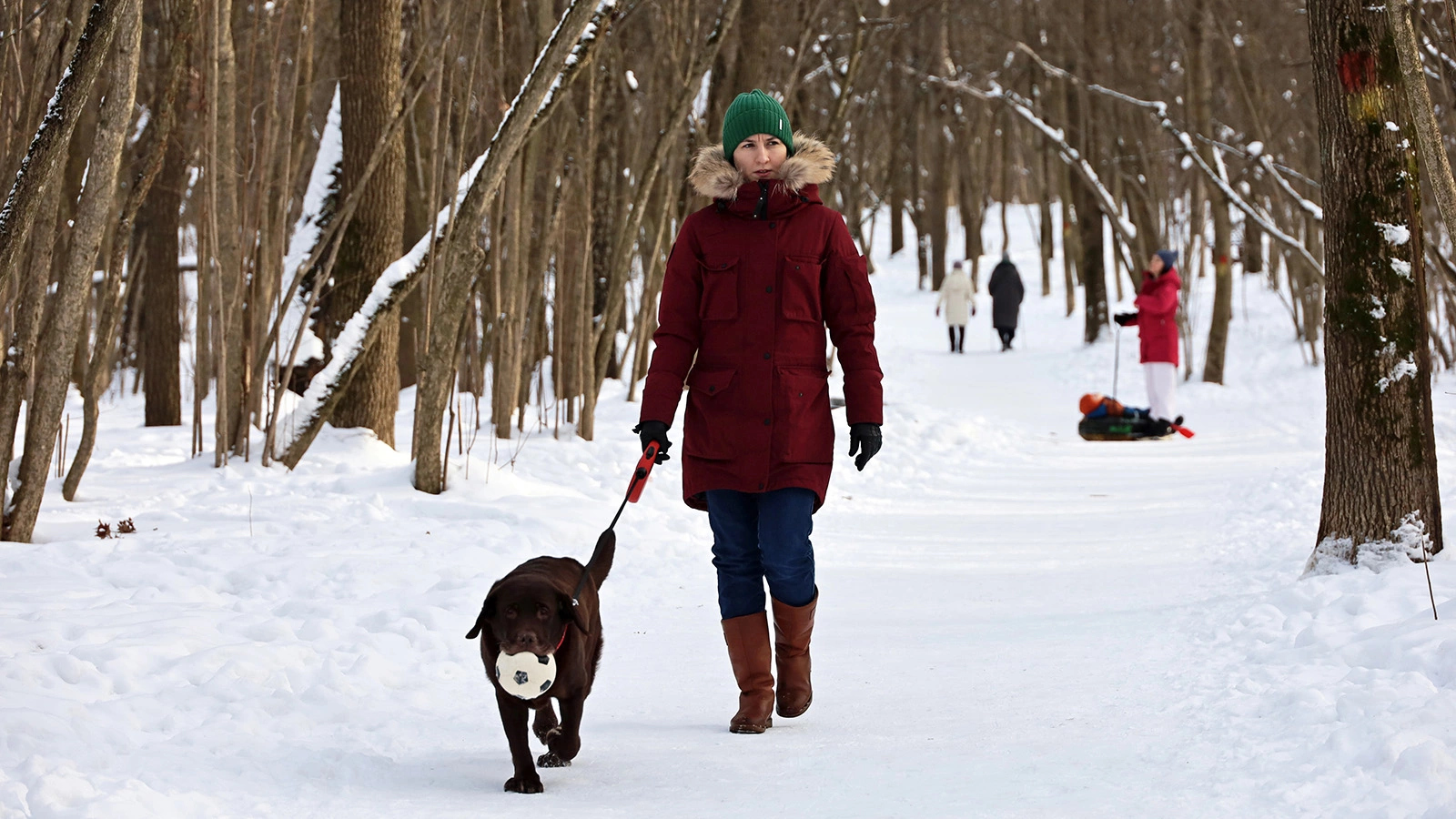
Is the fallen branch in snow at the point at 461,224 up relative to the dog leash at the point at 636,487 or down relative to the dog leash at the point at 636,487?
up

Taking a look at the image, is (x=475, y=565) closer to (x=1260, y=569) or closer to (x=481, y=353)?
(x=1260, y=569)

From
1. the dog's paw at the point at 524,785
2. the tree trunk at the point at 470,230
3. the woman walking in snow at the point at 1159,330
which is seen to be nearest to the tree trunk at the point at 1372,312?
the dog's paw at the point at 524,785

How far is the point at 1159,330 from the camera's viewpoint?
41.7 feet

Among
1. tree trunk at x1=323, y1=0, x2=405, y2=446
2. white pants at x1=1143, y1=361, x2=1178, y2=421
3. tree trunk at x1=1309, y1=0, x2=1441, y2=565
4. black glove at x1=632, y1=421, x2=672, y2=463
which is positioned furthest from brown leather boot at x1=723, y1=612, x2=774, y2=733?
white pants at x1=1143, y1=361, x2=1178, y2=421

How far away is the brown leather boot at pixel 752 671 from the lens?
12.9 ft

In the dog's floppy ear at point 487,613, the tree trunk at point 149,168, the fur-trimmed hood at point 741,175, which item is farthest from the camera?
the tree trunk at point 149,168

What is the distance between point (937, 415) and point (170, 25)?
27.4 ft

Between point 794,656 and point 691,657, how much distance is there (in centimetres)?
106

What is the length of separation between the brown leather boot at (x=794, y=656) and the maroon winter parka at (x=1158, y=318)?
947 cm

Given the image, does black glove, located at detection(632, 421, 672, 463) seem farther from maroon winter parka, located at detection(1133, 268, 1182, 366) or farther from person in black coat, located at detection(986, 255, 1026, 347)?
person in black coat, located at detection(986, 255, 1026, 347)

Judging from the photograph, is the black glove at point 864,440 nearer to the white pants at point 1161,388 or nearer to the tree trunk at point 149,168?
the tree trunk at point 149,168

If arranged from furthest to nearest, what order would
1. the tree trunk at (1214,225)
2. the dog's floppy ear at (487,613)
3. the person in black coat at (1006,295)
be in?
the person in black coat at (1006,295) → the tree trunk at (1214,225) → the dog's floppy ear at (487,613)

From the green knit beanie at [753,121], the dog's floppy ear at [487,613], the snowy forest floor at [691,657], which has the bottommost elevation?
the snowy forest floor at [691,657]

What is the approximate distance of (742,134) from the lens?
4.07m
